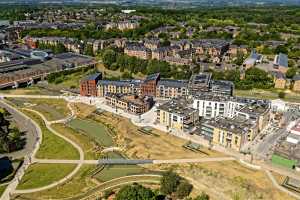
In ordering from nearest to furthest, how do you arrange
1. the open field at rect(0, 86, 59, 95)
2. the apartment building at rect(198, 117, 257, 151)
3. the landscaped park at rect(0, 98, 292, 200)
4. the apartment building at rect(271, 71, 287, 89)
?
the landscaped park at rect(0, 98, 292, 200), the apartment building at rect(198, 117, 257, 151), the open field at rect(0, 86, 59, 95), the apartment building at rect(271, 71, 287, 89)

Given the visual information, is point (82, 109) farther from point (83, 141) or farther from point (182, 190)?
point (182, 190)

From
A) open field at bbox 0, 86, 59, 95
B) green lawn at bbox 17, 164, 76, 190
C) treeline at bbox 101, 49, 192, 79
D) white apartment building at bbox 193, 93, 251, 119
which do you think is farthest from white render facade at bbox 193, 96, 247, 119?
open field at bbox 0, 86, 59, 95

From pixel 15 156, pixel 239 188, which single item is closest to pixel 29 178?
pixel 15 156

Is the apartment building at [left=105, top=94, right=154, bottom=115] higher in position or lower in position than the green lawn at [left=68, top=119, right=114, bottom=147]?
higher

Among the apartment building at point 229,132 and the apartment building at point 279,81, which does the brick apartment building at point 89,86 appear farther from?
the apartment building at point 279,81

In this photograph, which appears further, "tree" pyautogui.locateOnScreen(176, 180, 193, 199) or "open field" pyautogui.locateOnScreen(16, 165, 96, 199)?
"open field" pyautogui.locateOnScreen(16, 165, 96, 199)

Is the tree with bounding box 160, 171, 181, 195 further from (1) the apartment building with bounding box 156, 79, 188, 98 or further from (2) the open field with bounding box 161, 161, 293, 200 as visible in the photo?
(1) the apartment building with bounding box 156, 79, 188, 98

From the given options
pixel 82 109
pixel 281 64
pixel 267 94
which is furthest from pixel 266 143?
pixel 281 64

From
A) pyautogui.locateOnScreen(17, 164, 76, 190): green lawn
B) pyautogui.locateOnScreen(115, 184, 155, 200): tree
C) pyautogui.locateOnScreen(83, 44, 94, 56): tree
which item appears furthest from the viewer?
pyautogui.locateOnScreen(83, 44, 94, 56): tree
